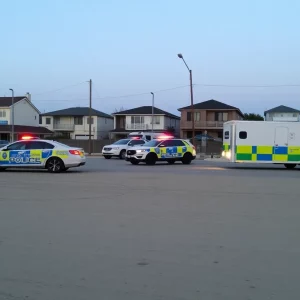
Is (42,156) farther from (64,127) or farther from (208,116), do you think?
(64,127)

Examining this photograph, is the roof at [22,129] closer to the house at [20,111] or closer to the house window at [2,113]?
the house at [20,111]

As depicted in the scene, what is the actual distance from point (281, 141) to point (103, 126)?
5325cm


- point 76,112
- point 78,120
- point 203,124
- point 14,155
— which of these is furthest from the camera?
point 76,112

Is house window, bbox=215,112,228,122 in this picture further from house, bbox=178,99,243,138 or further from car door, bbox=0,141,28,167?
car door, bbox=0,141,28,167

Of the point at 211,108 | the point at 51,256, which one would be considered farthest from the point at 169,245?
the point at 211,108

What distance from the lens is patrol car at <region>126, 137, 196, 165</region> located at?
24125mm


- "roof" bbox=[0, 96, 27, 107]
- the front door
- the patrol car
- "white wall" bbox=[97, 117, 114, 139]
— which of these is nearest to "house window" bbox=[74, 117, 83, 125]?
"white wall" bbox=[97, 117, 114, 139]

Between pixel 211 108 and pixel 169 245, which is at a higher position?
pixel 211 108

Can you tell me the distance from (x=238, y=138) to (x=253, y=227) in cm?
1479

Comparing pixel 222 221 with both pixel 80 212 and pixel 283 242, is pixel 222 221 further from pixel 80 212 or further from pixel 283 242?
pixel 80 212

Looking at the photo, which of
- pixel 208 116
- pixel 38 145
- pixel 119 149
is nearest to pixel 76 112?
pixel 208 116

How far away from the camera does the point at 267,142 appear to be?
71.4 ft

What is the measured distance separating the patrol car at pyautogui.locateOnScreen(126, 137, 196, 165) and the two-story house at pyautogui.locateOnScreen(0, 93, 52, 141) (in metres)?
38.3

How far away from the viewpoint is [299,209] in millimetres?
9414
